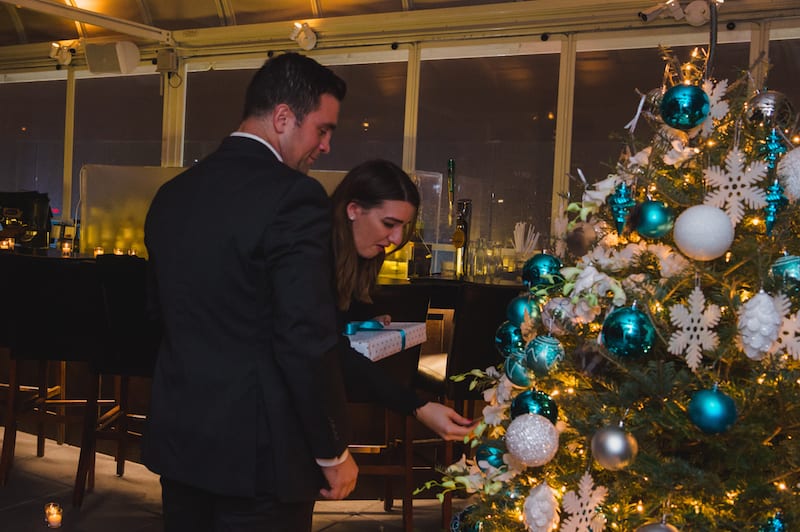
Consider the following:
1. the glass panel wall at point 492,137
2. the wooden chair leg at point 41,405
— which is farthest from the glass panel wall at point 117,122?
the wooden chair leg at point 41,405

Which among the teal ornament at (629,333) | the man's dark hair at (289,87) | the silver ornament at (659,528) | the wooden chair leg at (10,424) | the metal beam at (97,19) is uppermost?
the metal beam at (97,19)

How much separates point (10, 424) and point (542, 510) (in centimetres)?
309

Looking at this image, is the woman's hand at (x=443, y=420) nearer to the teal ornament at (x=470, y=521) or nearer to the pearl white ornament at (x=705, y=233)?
the teal ornament at (x=470, y=521)

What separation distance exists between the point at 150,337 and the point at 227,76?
4.37m

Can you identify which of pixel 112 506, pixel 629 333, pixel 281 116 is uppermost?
pixel 281 116

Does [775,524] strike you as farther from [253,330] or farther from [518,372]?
[253,330]

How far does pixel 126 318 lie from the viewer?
Result: 3258 mm

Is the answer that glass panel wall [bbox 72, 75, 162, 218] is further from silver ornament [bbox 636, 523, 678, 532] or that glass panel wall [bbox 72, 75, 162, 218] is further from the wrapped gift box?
silver ornament [bbox 636, 523, 678, 532]

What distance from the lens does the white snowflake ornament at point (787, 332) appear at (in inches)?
54.9

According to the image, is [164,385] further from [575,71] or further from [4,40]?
[4,40]

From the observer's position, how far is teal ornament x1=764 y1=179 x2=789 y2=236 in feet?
4.81

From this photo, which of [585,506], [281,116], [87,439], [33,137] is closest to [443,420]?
[585,506]

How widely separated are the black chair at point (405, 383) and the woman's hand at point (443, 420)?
0.89m

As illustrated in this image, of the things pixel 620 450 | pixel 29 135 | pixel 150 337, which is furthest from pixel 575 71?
pixel 29 135
